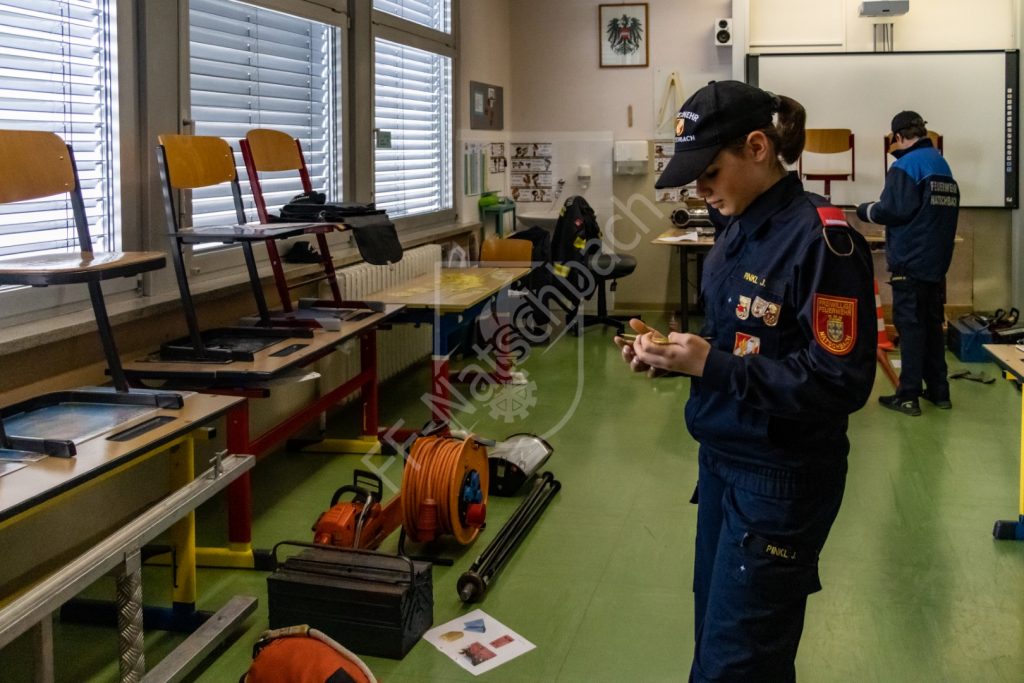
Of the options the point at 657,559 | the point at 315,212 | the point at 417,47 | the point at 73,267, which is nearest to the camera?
the point at 73,267

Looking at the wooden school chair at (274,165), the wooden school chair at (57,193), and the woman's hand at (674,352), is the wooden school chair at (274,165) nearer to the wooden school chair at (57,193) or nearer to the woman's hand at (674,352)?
the wooden school chair at (57,193)

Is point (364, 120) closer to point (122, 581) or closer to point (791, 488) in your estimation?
point (122, 581)

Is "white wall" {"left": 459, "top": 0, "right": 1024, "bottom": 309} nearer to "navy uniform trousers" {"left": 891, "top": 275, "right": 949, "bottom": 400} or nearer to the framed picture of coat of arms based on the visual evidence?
the framed picture of coat of arms

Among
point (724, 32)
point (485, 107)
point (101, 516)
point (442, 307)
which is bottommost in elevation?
point (101, 516)

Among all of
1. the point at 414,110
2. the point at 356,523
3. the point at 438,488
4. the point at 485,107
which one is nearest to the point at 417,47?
the point at 414,110

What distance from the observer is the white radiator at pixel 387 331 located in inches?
223

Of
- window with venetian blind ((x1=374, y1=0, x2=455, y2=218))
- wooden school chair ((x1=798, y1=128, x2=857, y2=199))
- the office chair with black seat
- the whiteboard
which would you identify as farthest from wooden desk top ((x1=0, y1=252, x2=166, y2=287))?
the whiteboard

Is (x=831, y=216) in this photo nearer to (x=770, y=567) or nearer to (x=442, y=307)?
(x=770, y=567)

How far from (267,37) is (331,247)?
121 cm

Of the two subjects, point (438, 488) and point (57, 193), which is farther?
point (438, 488)

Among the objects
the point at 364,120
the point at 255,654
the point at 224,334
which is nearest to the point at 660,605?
the point at 255,654

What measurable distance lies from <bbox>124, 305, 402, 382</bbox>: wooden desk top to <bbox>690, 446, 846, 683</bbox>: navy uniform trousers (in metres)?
2.07

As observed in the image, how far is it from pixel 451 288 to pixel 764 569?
409 cm

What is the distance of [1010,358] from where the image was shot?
377cm
